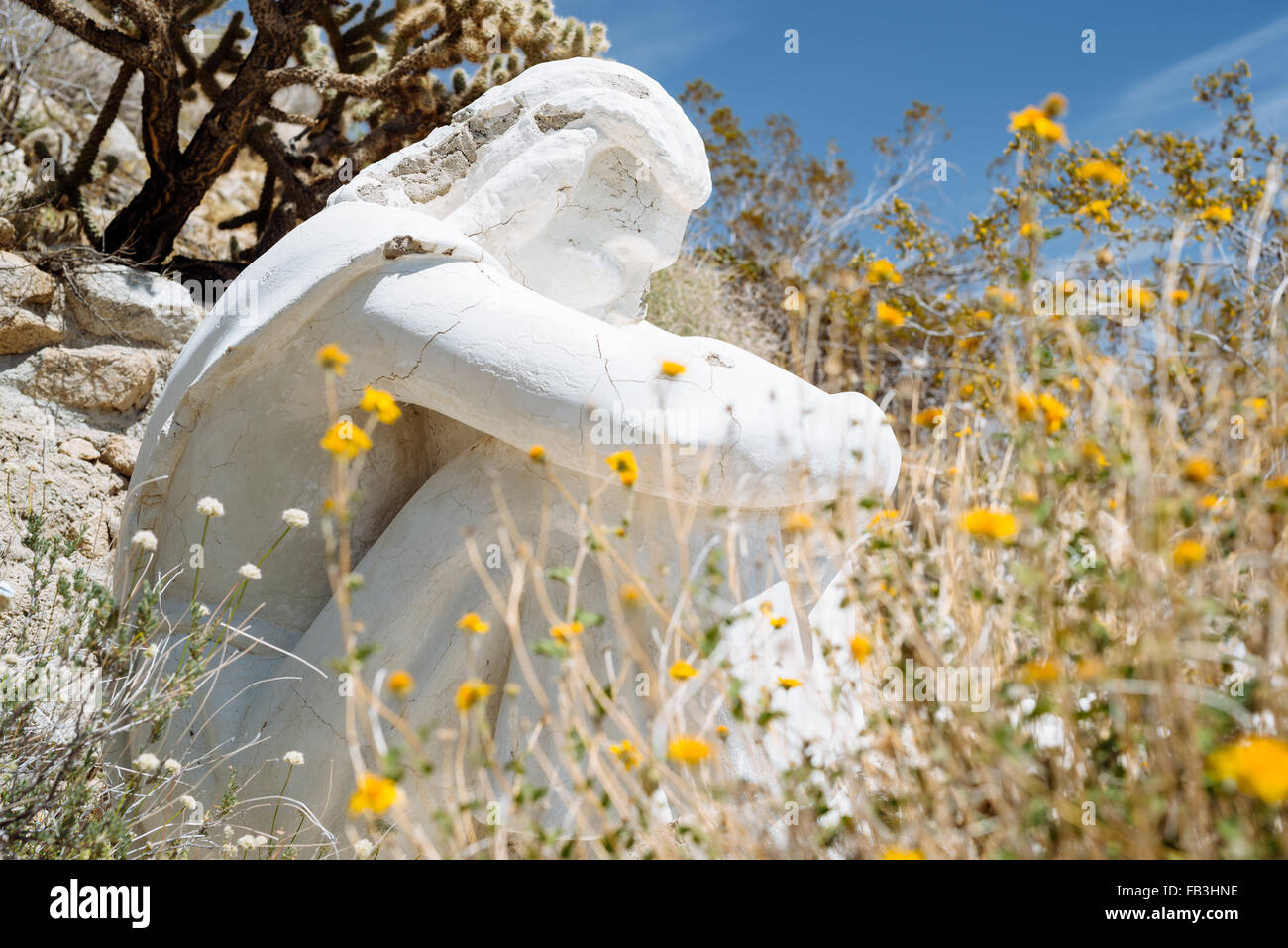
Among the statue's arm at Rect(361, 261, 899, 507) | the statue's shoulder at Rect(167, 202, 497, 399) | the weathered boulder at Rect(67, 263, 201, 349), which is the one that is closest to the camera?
the statue's arm at Rect(361, 261, 899, 507)

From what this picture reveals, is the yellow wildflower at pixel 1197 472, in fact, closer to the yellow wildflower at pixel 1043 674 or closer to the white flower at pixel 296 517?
the yellow wildflower at pixel 1043 674

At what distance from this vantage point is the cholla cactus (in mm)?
5719

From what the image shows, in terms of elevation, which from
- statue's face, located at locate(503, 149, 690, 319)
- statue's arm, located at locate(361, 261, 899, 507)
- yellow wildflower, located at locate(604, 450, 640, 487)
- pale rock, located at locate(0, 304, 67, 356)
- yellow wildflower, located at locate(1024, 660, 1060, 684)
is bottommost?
yellow wildflower, located at locate(1024, 660, 1060, 684)

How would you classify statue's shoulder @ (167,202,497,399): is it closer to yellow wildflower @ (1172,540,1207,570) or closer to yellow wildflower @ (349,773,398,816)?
yellow wildflower @ (349,773,398,816)

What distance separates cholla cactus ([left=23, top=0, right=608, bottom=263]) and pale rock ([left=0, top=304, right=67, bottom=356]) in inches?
42.5

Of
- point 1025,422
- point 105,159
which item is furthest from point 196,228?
point 1025,422

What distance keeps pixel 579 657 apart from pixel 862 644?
40cm

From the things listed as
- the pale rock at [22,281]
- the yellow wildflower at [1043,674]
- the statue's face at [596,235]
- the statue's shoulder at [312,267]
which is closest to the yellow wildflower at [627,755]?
the yellow wildflower at [1043,674]

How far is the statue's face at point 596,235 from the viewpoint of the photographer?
2461 millimetres

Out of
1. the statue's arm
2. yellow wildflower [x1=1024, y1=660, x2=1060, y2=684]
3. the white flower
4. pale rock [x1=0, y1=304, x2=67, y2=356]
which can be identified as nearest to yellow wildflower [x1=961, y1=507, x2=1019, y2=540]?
yellow wildflower [x1=1024, y1=660, x2=1060, y2=684]

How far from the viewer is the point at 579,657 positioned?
1364 millimetres

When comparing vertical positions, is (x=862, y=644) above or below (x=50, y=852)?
above
